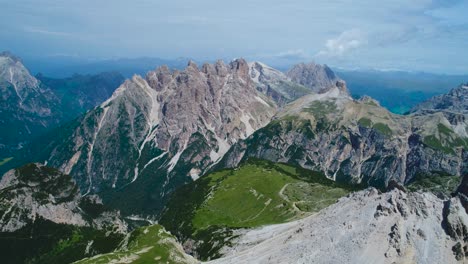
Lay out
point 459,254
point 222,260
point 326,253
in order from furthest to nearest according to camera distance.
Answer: point 222,260 < point 326,253 < point 459,254

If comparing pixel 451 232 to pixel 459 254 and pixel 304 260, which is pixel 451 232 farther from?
pixel 304 260

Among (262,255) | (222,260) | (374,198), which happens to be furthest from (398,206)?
(222,260)

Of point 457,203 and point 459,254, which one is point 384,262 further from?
point 457,203

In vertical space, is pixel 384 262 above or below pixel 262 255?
above

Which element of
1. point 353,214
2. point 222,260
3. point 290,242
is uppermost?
point 353,214

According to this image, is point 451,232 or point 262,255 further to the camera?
point 262,255

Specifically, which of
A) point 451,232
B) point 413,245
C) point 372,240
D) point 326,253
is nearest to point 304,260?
point 326,253

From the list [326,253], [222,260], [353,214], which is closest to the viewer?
[326,253]
